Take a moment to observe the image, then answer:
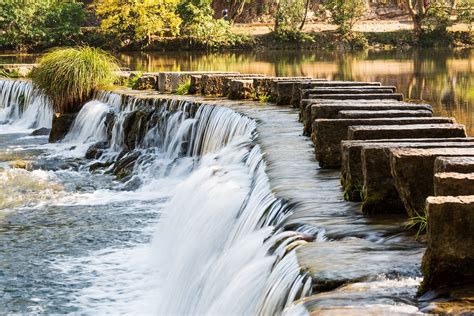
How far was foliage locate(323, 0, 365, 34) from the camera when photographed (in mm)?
60906

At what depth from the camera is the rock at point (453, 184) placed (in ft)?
17.9

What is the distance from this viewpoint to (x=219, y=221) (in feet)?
30.0

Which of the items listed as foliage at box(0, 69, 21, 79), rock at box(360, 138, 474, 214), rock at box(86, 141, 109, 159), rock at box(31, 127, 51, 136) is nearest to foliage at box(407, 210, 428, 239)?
rock at box(360, 138, 474, 214)

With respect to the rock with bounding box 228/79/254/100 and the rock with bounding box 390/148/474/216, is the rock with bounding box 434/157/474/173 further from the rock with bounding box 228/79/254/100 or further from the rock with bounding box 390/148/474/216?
the rock with bounding box 228/79/254/100

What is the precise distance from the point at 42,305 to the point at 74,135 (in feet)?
41.6

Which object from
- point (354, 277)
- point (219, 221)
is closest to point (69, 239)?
point (219, 221)

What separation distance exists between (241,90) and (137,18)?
→ 35.9 meters

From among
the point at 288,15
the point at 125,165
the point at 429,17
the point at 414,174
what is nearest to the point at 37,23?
the point at 288,15

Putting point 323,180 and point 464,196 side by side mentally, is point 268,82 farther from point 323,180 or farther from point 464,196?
point 464,196

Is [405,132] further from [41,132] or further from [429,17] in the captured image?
[429,17]

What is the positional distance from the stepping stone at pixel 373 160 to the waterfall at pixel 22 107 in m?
17.1

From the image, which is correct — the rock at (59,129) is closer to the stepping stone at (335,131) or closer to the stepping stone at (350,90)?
the stepping stone at (350,90)

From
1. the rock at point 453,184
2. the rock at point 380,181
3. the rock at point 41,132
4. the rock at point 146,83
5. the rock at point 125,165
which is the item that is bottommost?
the rock at point 41,132

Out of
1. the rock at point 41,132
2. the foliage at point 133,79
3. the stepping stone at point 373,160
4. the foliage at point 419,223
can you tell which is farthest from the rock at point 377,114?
the rock at point 41,132
